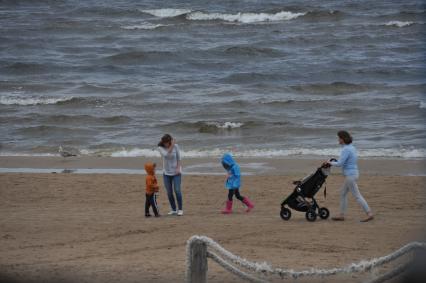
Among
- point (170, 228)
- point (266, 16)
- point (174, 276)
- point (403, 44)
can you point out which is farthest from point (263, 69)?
point (174, 276)

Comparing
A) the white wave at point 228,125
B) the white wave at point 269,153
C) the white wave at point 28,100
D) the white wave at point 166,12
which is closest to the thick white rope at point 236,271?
the white wave at point 269,153

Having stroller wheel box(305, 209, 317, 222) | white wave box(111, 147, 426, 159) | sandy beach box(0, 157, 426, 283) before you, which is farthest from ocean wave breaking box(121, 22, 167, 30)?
stroller wheel box(305, 209, 317, 222)

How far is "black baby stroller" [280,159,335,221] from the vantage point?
12891 millimetres

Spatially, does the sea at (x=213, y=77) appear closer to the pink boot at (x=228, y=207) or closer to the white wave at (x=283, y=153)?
the white wave at (x=283, y=153)

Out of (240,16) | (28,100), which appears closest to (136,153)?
(28,100)

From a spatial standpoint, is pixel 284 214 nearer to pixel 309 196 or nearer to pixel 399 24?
pixel 309 196

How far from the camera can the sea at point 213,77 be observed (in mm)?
23344

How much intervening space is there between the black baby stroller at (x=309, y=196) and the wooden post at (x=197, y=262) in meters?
5.13

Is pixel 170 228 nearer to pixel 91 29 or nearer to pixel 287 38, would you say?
pixel 287 38

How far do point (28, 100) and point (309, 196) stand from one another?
739 inches

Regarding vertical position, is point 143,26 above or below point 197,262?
above

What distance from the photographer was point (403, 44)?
40.0 meters

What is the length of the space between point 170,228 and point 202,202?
262 cm

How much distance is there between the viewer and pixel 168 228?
1253cm
